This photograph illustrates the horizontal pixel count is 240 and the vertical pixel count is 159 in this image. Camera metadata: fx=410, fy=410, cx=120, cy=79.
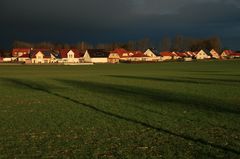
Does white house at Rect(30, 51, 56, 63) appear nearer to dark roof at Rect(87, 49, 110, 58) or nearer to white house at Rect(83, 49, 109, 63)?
white house at Rect(83, 49, 109, 63)

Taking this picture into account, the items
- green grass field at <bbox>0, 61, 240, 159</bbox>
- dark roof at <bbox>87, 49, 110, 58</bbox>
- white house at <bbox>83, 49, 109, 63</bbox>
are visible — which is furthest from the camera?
dark roof at <bbox>87, 49, 110, 58</bbox>

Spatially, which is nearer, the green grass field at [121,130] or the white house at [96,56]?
the green grass field at [121,130]

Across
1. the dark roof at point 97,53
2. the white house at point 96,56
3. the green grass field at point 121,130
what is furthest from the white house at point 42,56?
the green grass field at point 121,130

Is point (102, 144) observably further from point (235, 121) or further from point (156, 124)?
point (235, 121)

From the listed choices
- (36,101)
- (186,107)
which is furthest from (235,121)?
(36,101)

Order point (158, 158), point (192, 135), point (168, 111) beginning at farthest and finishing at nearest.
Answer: point (168, 111) < point (192, 135) < point (158, 158)

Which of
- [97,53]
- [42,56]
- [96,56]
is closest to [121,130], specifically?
[96,56]

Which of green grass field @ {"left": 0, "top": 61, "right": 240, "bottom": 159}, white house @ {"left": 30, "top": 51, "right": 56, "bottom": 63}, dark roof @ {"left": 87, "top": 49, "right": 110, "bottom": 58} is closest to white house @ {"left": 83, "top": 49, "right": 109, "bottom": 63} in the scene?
dark roof @ {"left": 87, "top": 49, "right": 110, "bottom": 58}

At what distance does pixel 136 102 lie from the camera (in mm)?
23031

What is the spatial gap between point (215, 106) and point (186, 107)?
1.57 m

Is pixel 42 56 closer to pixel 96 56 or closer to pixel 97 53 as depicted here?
pixel 96 56

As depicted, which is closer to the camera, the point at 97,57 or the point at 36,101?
the point at 36,101

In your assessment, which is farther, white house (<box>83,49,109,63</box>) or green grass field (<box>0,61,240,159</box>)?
white house (<box>83,49,109,63</box>)

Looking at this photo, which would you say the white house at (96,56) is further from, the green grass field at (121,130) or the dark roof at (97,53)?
the green grass field at (121,130)
